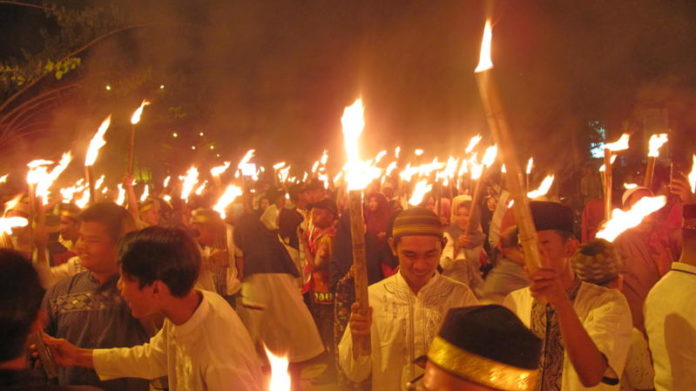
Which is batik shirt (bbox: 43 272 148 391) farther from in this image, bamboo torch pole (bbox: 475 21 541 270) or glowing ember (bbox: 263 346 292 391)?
bamboo torch pole (bbox: 475 21 541 270)

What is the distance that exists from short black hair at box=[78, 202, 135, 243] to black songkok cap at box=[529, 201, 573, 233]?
2.75 metres

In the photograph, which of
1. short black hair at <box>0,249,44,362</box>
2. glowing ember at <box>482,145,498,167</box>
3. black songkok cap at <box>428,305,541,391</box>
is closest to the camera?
black songkok cap at <box>428,305,541,391</box>

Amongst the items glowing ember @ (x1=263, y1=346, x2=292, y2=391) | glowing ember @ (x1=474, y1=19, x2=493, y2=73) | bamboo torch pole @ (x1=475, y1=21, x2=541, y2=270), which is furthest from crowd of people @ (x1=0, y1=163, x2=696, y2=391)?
glowing ember @ (x1=474, y1=19, x2=493, y2=73)

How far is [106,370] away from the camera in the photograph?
3.58 metres

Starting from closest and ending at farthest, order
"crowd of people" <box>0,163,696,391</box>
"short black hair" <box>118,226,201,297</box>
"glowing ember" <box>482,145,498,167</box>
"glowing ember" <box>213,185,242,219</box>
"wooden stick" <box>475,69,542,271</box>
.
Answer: "crowd of people" <box>0,163,696,391</box>, "wooden stick" <box>475,69,542,271</box>, "short black hair" <box>118,226,201,297</box>, "glowing ember" <box>482,145,498,167</box>, "glowing ember" <box>213,185,242,219</box>

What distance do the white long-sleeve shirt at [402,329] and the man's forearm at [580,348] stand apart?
2.46 feet

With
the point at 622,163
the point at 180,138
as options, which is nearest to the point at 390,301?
the point at 622,163

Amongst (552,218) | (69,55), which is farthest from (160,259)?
(69,55)

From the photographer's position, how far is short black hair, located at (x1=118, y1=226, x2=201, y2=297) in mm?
3146

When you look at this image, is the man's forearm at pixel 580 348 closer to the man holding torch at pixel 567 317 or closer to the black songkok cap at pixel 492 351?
the man holding torch at pixel 567 317

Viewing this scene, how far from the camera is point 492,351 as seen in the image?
6.03 ft

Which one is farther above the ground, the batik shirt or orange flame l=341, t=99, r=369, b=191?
orange flame l=341, t=99, r=369, b=191

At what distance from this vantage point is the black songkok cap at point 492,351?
1825 mm

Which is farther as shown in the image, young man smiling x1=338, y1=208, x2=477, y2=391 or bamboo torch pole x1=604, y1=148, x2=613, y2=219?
bamboo torch pole x1=604, y1=148, x2=613, y2=219
